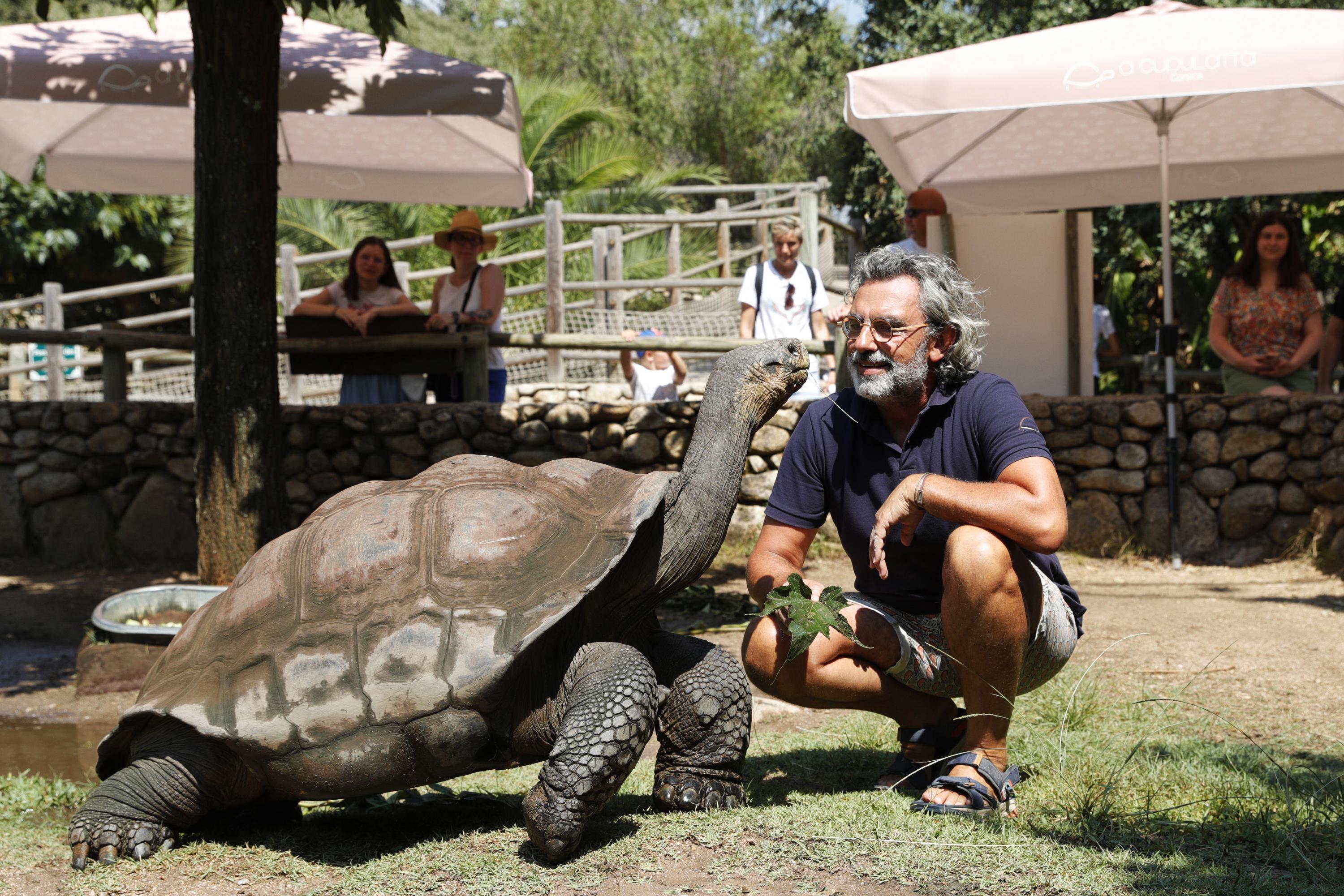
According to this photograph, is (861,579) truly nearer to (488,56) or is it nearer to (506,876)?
(506,876)

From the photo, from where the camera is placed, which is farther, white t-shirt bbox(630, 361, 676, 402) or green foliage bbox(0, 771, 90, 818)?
white t-shirt bbox(630, 361, 676, 402)

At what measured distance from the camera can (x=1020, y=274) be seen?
8.08 meters

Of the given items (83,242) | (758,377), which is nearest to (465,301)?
(758,377)

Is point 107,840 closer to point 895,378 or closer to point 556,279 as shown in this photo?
point 895,378

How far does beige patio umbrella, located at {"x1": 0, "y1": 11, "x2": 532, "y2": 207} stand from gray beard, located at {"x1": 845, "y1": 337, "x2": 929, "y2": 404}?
4123 mm

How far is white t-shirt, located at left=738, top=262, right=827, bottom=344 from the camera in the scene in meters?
7.56

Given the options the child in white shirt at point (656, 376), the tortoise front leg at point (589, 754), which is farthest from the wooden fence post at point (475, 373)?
the tortoise front leg at point (589, 754)

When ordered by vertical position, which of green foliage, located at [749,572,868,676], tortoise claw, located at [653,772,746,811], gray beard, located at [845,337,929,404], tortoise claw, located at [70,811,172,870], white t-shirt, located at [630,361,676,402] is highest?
gray beard, located at [845,337,929,404]

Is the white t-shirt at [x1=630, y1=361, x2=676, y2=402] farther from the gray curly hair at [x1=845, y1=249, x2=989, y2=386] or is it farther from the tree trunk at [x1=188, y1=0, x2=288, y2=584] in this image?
the gray curly hair at [x1=845, y1=249, x2=989, y2=386]

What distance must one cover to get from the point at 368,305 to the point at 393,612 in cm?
479

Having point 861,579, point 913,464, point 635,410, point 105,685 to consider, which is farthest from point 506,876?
point 635,410

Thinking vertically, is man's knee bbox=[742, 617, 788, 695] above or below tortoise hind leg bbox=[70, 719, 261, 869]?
above

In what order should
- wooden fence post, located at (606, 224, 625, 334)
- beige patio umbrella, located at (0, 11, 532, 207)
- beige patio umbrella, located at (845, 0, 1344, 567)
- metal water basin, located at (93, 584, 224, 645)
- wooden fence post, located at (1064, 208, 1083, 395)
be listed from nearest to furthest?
metal water basin, located at (93, 584, 224, 645)
beige patio umbrella, located at (845, 0, 1344, 567)
beige patio umbrella, located at (0, 11, 532, 207)
wooden fence post, located at (1064, 208, 1083, 395)
wooden fence post, located at (606, 224, 625, 334)

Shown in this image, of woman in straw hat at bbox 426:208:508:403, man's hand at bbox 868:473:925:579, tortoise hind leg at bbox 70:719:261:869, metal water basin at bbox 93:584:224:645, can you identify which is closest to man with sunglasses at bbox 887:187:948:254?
woman in straw hat at bbox 426:208:508:403
